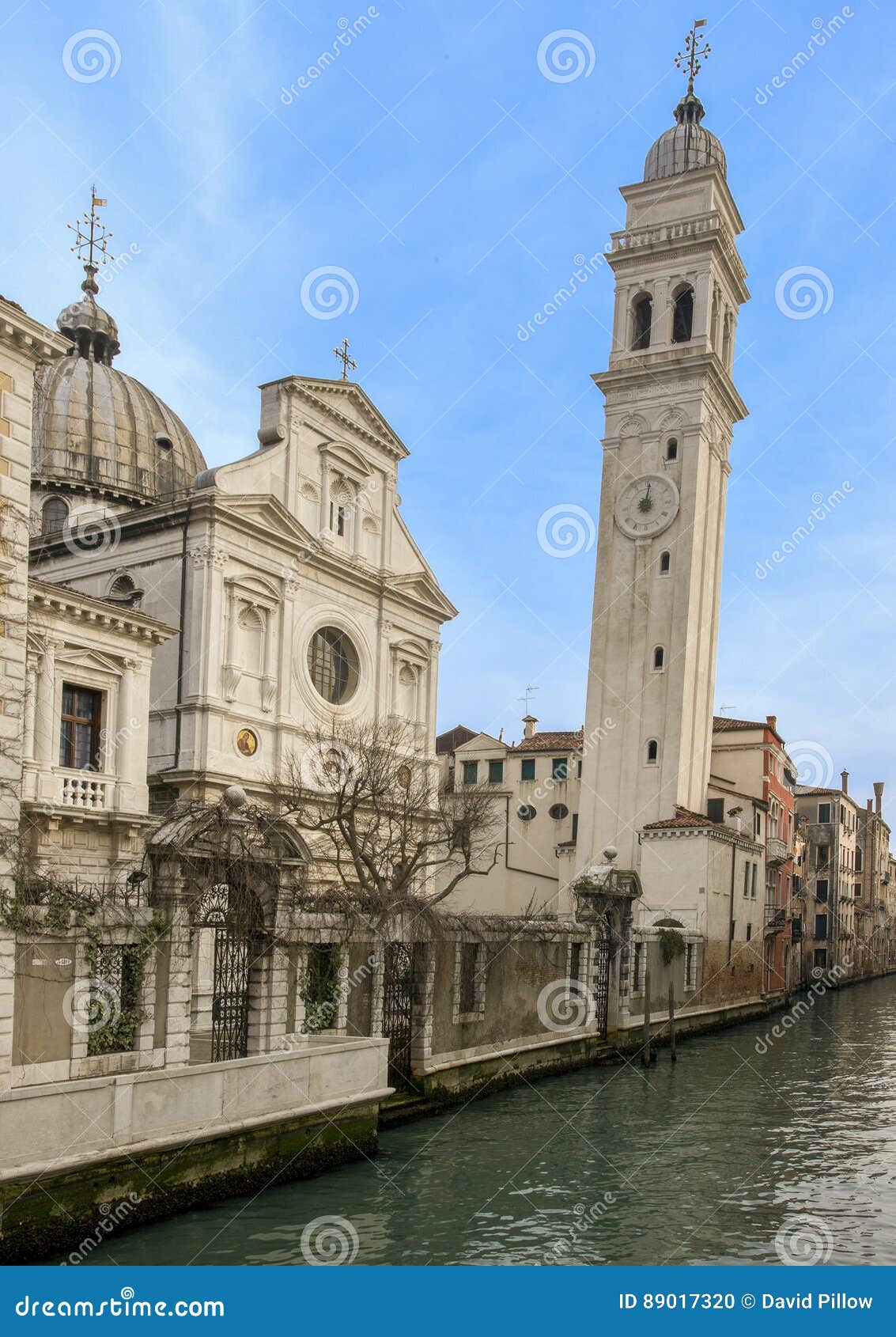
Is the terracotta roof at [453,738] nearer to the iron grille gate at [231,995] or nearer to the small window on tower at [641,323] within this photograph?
the small window on tower at [641,323]

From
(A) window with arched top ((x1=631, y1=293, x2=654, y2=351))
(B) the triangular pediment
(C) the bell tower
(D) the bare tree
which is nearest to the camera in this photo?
(D) the bare tree

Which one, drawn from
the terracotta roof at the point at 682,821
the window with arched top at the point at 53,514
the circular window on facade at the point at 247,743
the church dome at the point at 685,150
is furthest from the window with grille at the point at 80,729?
the church dome at the point at 685,150

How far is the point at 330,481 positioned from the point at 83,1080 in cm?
2239

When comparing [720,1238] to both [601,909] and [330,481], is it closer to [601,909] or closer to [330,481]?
[601,909]

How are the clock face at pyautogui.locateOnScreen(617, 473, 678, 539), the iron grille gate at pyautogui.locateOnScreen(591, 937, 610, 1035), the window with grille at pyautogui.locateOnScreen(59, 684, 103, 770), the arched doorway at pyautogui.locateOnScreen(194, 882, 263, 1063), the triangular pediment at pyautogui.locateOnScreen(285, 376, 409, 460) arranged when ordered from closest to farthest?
the arched doorway at pyautogui.locateOnScreen(194, 882, 263, 1063) → the window with grille at pyautogui.locateOnScreen(59, 684, 103, 770) → the iron grille gate at pyautogui.locateOnScreen(591, 937, 610, 1035) → the triangular pediment at pyautogui.locateOnScreen(285, 376, 409, 460) → the clock face at pyautogui.locateOnScreen(617, 473, 678, 539)

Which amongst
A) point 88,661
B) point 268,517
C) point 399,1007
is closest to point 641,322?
point 268,517

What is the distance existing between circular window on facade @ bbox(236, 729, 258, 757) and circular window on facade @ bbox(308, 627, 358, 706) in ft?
10.1

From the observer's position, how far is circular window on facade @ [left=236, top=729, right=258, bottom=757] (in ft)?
94.1

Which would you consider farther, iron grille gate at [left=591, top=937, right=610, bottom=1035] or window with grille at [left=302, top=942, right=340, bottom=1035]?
iron grille gate at [left=591, top=937, right=610, bottom=1035]

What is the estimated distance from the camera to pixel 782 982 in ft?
161

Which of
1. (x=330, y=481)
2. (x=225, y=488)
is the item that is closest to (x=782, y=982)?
(x=330, y=481)

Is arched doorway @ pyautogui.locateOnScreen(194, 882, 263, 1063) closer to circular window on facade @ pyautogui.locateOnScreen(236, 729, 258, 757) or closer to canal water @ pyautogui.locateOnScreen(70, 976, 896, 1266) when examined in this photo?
canal water @ pyautogui.locateOnScreen(70, 976, 896, 1266)

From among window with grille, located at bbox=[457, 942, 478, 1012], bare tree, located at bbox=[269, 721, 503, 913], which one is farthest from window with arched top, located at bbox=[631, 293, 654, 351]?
window with grille, located at bbox=[457, 942, 478, 1012]

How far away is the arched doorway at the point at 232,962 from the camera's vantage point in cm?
1622
